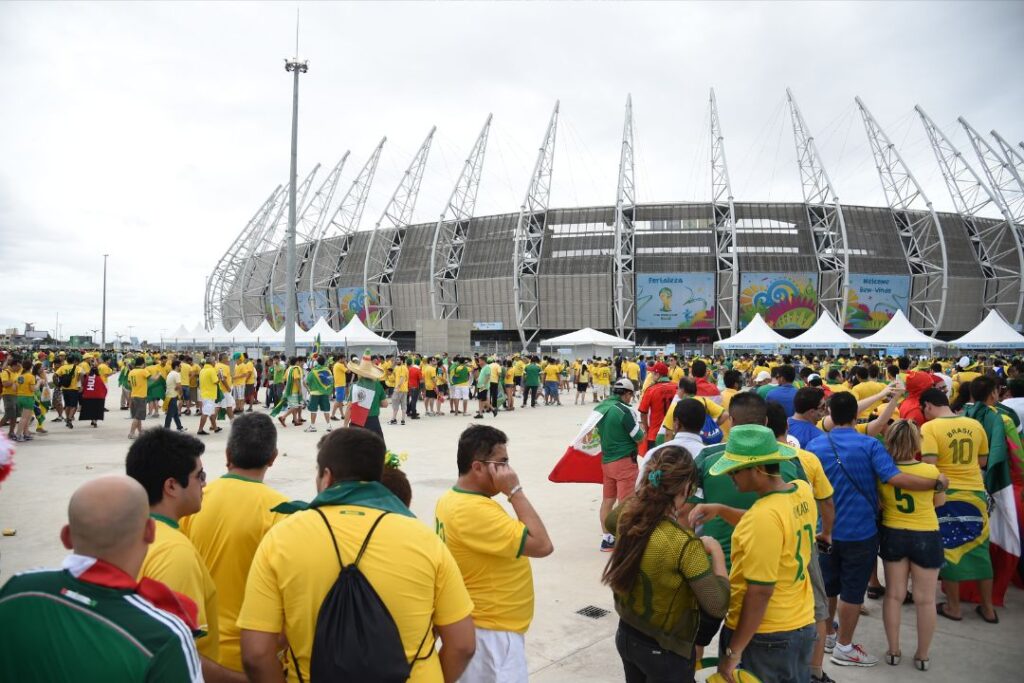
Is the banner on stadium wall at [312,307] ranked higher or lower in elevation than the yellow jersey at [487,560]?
higher

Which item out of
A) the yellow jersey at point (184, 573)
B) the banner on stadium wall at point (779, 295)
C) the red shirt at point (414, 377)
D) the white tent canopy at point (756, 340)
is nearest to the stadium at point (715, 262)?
the banner on stadium wall at point (779, 295)

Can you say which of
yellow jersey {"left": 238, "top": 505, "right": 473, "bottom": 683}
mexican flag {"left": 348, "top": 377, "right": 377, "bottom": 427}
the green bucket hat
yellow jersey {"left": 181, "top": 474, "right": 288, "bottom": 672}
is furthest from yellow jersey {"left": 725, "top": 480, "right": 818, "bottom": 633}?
mexican flag {"left": 348, "top": 377, "right": 377, "bottom": 427}

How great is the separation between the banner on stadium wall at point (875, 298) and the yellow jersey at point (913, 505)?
5223 centimetres

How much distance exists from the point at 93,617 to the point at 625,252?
5343 centimetres

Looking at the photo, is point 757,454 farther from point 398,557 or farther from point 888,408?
point 888,408

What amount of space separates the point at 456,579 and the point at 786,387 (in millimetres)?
6513

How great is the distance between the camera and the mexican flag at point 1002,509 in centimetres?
588

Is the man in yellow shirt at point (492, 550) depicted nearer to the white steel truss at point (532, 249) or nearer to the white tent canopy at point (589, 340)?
the white tent canopy at point (589, 340)

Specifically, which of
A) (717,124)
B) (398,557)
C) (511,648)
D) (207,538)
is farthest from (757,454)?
(717,124)

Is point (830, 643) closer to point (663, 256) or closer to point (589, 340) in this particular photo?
point (589, 340)

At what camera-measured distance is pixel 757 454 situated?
3.07 metres

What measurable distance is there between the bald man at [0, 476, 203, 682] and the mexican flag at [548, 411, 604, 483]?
214 inches

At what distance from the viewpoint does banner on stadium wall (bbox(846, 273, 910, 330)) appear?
51312 mm

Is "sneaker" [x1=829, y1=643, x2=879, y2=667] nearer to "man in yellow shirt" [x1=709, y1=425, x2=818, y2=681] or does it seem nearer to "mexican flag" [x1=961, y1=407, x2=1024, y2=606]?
"man in yellow shirt" [x1=709, y1=425, x2=818, y2=681]
